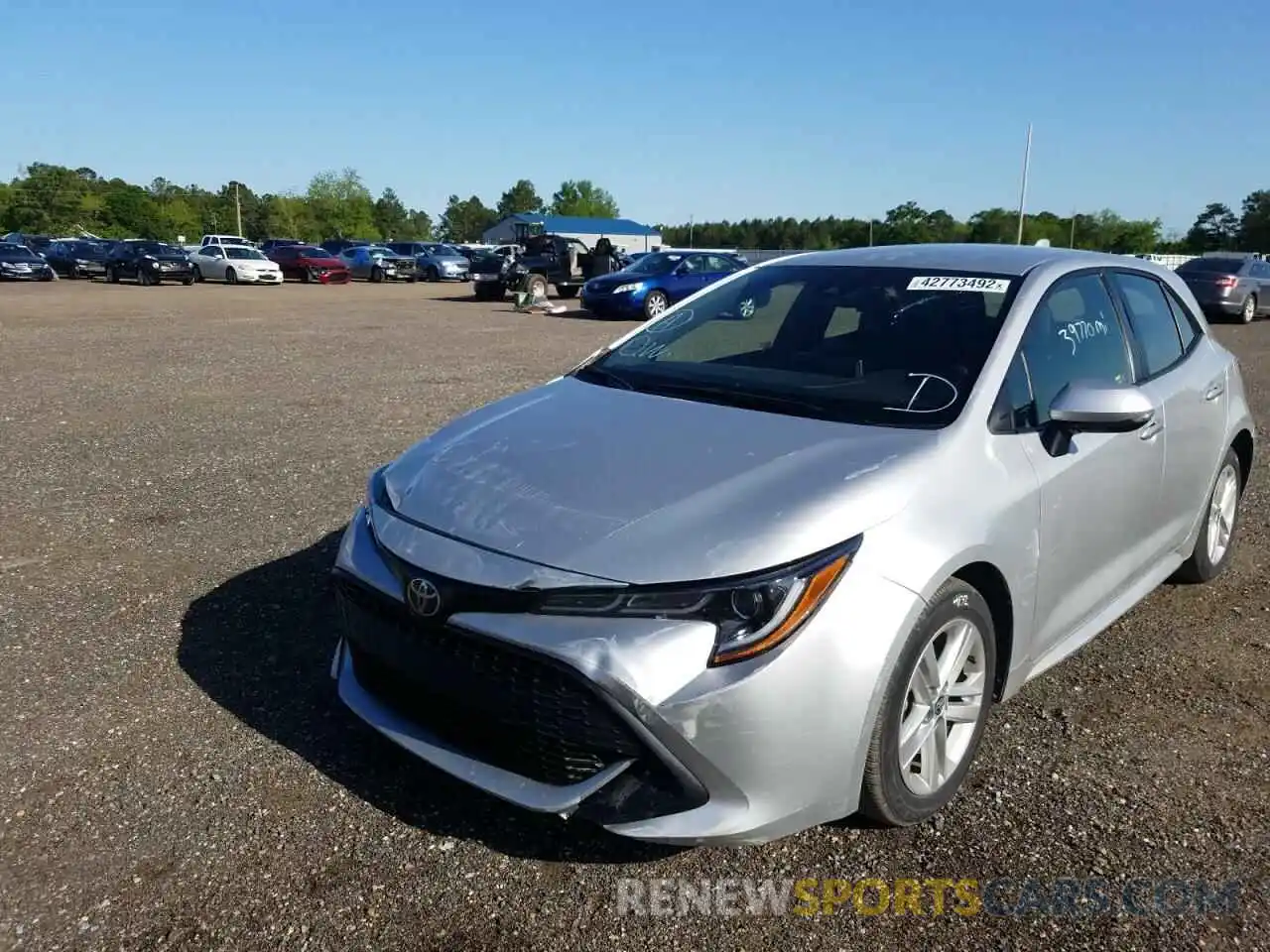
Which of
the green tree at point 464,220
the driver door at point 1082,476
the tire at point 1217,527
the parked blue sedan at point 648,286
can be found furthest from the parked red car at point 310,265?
the green tree at point 464,220

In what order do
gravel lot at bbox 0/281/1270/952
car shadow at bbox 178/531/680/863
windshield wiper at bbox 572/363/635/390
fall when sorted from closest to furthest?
gravel lot at bbox 0/281/1270/952 → car shadow at bbox 178/531/680/863 → windshield wiper at bbox 572/363/635/390

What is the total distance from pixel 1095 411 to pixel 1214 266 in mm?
21346

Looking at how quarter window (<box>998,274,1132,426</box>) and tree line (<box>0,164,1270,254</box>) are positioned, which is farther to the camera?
tree line (<box>0,164,1270,254</box>)

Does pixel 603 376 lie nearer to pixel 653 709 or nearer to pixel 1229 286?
pixel 653 709

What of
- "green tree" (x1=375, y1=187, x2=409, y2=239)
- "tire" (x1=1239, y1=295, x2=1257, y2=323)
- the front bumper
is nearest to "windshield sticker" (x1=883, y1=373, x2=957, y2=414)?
the front bumper

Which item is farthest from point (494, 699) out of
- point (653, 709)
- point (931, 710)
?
point (931, 710)

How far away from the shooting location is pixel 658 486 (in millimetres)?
2701

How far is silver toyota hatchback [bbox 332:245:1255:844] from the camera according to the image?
2.36 m

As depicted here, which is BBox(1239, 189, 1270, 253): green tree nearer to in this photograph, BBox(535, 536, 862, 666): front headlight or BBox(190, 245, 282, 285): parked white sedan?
BBox(190, 245, 282, 285): parked white sedan

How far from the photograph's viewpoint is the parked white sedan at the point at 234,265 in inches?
A: 1395

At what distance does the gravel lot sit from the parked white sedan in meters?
32.1

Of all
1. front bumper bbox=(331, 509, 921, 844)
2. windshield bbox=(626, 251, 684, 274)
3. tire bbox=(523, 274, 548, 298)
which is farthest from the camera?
tire bbox=(523, 274, 548, 298)

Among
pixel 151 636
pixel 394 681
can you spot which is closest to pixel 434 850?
pixel 394 681

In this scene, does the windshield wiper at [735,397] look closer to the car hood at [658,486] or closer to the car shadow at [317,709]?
the car hood at [658,486]
